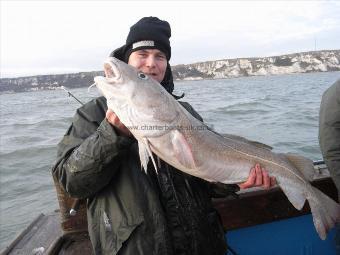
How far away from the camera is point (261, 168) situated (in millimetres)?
3197

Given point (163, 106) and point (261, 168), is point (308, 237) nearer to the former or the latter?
point (261, 168)

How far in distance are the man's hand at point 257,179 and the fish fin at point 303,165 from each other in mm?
382

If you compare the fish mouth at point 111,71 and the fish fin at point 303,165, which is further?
the fish fin at point 303,165

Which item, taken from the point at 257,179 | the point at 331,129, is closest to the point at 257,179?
the point at 257,179

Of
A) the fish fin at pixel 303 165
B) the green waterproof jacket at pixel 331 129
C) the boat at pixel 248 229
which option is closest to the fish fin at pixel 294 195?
the fish fin at pixel 303 165

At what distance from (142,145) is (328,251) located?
3.39 metres

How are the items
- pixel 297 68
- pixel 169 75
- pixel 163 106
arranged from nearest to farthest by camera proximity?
pixel 163 106 < pixel 169 75 < pixel 297 68

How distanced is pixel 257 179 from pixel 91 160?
148 centimetres

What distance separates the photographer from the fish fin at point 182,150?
2.62m

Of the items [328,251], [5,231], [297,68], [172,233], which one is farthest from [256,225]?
[297,68]

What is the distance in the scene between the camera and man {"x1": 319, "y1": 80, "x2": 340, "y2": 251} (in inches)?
144

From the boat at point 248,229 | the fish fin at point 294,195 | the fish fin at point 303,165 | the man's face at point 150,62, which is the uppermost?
the man's face at point 150,62

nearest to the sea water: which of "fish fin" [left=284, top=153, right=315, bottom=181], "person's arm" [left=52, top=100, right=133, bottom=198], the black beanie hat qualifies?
"fish fin" [left=284, top=153, right=315, bottom=181]

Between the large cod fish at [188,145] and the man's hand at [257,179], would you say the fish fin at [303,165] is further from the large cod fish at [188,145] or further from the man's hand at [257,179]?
the man's hand at [257,179]
